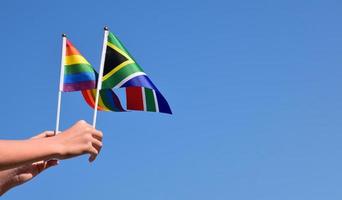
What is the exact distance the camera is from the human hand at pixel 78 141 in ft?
14.3

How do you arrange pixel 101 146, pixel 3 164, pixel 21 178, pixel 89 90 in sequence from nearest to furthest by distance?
pixel 3 164 → pixel 101 146 → pixel 21 178 → pixel 89 90

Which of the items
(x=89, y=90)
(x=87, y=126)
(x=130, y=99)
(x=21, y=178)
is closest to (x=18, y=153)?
(x=87, y=126)

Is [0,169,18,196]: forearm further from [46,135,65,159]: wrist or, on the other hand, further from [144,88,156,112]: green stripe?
[144,88,156,112]: green stripe

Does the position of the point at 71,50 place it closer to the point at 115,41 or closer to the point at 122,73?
the point at 115,41

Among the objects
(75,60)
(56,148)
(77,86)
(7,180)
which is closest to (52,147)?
(56,148)

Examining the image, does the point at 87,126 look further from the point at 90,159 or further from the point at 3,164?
the point at 3,164

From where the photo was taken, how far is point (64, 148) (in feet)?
14.3

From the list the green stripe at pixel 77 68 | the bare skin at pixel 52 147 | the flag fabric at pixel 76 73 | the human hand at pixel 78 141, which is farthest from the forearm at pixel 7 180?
the green stripe at pixel 77 68

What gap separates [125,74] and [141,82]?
1.01 ft

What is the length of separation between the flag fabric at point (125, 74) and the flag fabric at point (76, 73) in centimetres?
78

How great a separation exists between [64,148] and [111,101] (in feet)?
21.4

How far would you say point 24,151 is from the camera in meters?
4.13

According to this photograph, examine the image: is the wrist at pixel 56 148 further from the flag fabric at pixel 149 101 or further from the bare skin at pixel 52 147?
the flag fabric at pixel 149 101

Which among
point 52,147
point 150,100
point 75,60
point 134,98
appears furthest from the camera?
point 75,60
